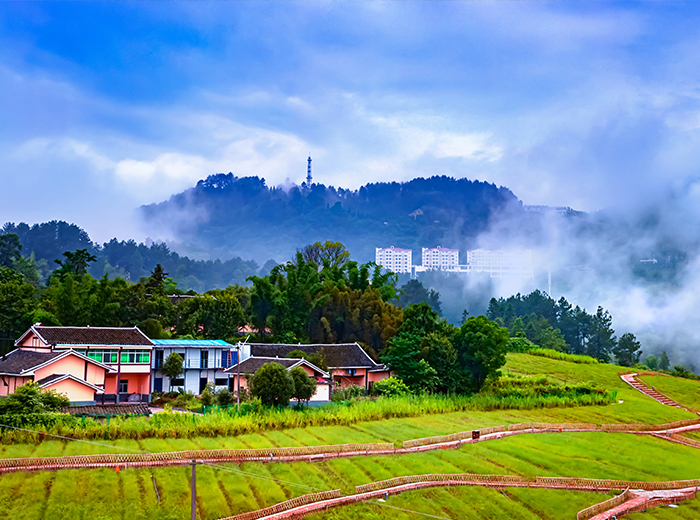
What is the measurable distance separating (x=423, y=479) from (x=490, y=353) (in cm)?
1901

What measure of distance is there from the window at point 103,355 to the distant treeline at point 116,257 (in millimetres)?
103763

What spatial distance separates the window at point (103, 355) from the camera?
124 ft

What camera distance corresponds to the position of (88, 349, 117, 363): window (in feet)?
124

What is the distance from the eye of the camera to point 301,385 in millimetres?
33406

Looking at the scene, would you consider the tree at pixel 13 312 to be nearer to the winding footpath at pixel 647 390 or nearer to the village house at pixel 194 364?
the village house at pixel 194 364

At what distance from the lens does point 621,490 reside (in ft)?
77.6

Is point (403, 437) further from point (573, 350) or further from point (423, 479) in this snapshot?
point (573, 350)

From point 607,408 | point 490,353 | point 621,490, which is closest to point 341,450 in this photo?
point 621,490

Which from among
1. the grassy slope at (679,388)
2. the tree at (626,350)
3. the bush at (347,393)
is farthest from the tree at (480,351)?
the tree at (626,350)

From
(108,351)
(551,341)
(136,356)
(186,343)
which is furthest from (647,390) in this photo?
(108,351)

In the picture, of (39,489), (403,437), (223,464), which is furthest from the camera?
(403,437)

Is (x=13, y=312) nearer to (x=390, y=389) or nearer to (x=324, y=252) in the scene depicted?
(x=390, y=389)

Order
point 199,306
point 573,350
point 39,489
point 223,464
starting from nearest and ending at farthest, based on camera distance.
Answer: point 39,489 → point 223,464 → point 199,306 → point 573,350

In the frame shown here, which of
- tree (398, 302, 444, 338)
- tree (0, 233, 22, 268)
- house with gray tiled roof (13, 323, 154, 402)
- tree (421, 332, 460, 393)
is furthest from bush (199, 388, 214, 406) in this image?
tree (0, 233, 22, 268)
